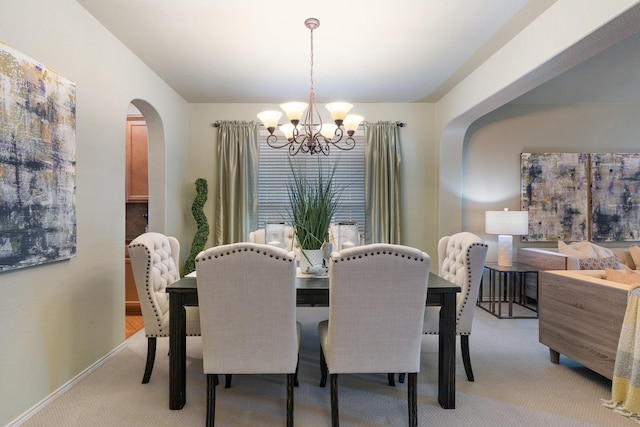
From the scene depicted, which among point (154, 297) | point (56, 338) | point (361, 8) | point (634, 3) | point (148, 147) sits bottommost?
point (56, 338)

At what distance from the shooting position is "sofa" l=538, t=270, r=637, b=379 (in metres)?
2.32

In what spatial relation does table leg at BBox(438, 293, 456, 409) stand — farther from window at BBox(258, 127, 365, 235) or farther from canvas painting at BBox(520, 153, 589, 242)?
canvas painting at BBox(520, 153, 589, 242)

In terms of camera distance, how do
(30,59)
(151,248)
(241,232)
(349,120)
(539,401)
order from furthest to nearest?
(241,232) → (349,120) → (151,248) → (539,401) → (30,59)

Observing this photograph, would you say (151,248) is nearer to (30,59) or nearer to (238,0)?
(30,59)

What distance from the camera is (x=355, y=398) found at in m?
2.32

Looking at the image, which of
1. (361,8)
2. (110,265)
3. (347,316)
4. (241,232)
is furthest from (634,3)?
(241,232)

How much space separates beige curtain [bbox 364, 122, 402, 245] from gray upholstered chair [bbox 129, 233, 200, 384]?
281cm

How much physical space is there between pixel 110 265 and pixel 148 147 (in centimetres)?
164

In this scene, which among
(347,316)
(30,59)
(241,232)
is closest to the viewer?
(347,316)

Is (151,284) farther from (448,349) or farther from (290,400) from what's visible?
(448,349)

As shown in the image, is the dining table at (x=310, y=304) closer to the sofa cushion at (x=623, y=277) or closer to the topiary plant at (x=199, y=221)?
the sofa cushion at (x=623, y=277)

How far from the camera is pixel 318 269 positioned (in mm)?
2500

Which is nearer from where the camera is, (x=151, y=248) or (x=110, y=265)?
(x=151, y=248)

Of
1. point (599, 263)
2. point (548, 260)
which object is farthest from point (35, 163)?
point (599, 263)
